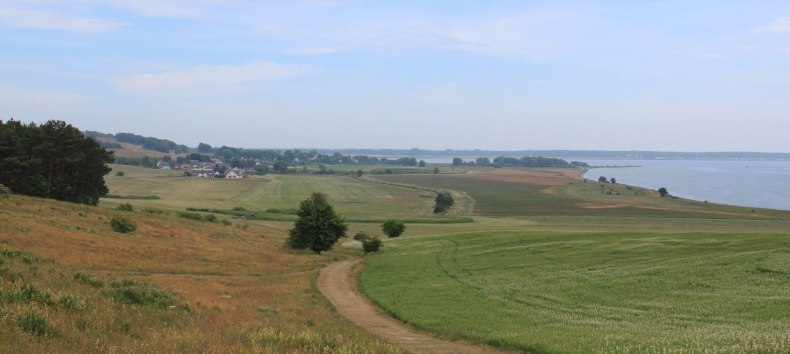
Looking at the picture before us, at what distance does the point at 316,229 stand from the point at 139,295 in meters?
39.7

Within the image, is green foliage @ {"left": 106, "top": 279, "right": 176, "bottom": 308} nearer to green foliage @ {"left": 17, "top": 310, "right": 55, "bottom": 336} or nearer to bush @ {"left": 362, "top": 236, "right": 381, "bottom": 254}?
green foliage @ {"left": 17, "top": 310, "right": 55, "bottom": 336}

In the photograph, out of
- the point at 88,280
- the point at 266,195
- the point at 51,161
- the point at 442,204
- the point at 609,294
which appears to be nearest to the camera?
the point at 88,280

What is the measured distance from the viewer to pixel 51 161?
70.2 meters

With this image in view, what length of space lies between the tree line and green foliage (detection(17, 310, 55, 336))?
6401 cm

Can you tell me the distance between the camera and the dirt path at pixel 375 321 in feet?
57.2

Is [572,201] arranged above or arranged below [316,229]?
below

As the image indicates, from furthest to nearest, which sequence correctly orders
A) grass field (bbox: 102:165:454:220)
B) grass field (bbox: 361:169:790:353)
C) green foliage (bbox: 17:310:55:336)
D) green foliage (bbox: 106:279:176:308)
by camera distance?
grass field (bbox: 102:165:454:220), green foliage (bbox: 106:279:176:308), grass field (bbox: 361:169:790:353), green foliage (bbox: 17:310:55:336)

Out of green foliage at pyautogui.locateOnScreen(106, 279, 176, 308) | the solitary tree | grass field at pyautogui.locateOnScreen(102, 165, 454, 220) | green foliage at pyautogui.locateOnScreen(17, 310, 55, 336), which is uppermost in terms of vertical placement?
green foliage at pyautogui.locateOnScreen(17, 310, 55, 336)

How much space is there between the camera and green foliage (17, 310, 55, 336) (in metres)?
10.7

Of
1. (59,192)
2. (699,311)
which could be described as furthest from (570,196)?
(699,311)

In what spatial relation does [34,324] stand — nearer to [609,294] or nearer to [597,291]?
[609,294]

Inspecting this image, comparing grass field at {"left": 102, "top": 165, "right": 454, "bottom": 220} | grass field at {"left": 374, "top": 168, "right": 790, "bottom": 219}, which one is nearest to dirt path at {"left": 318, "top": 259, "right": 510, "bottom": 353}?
grass field at {"left": 102, "top": 165, "right": 454, "bottom": 220}

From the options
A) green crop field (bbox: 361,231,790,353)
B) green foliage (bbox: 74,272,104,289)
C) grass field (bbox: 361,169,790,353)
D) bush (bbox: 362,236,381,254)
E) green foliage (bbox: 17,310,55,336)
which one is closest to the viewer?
green foliage (bbox: 17,310,55,336)

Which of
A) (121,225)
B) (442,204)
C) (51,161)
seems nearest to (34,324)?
(121,225)
